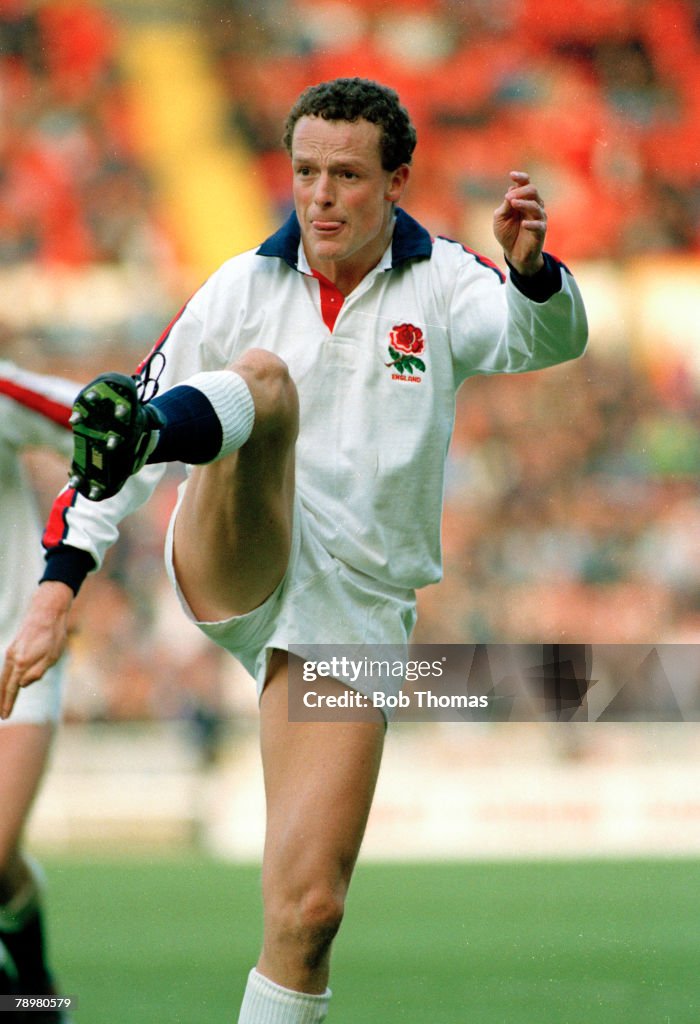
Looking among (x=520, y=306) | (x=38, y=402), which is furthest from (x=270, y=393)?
(x=38, y=402)

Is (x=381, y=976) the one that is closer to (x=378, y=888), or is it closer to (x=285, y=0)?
(x=378, y=888)

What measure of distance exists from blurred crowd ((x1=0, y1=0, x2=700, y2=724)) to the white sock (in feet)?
24.8

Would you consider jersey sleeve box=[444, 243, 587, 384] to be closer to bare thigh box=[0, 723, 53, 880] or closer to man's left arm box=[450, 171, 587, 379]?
man's left arm box=[450, 171, 587, 379]

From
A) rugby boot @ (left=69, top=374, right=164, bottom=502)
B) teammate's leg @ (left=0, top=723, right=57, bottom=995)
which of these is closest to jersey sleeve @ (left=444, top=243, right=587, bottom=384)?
rugby boot @ (left=69, top=374, right=164, bottom=502)

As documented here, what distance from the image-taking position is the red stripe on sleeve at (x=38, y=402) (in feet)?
12.1

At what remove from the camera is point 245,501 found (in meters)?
2.92

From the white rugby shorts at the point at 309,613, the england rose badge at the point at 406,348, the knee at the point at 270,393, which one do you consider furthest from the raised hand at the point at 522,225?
the white rugby shorts at the point at 309,613

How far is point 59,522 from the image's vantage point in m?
2.97

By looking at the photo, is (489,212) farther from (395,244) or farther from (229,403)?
(229,403)

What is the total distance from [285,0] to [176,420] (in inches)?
458

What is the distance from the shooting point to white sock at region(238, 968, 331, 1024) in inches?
112

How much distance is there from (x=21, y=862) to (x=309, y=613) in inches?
46.1

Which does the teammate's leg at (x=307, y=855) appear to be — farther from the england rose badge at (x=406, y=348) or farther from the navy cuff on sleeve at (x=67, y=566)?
the england rose badge at (x=406, y=348)

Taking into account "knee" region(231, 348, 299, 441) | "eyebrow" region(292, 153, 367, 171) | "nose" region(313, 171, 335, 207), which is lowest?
"knee" region(231, 348, 299, 441)
